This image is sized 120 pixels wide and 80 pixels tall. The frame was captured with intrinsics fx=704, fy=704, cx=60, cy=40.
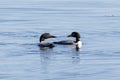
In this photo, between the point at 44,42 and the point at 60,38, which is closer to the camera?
the point at 44,42

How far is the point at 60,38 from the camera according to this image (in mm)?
33562

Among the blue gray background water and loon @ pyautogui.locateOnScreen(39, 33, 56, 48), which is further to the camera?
loon @ pyautogui.locateOnScreen(39, 33, 56, 48)

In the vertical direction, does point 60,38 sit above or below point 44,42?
below

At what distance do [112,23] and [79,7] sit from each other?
11.2 metres

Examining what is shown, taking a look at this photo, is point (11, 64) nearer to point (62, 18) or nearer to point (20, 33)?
point (20, 33)

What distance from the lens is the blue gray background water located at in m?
23.1

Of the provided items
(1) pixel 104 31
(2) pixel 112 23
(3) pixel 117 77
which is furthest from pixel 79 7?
(3) pixel 117 77

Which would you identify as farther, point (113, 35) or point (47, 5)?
point (47, 5)

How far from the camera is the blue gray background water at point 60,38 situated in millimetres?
23078

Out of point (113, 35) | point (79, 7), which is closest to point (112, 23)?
point (113, 35)

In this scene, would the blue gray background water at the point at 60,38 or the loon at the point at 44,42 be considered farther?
the loon at the point at 44,42

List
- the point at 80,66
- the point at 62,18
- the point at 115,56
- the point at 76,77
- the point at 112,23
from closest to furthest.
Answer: the point at 76,77 < the point at 80,66 < the point at 115,56 < the point at 112,23 < the point at 62,18

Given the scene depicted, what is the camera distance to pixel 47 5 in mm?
51531

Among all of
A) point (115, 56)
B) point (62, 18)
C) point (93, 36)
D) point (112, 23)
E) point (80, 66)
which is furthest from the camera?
point (62, 18)
